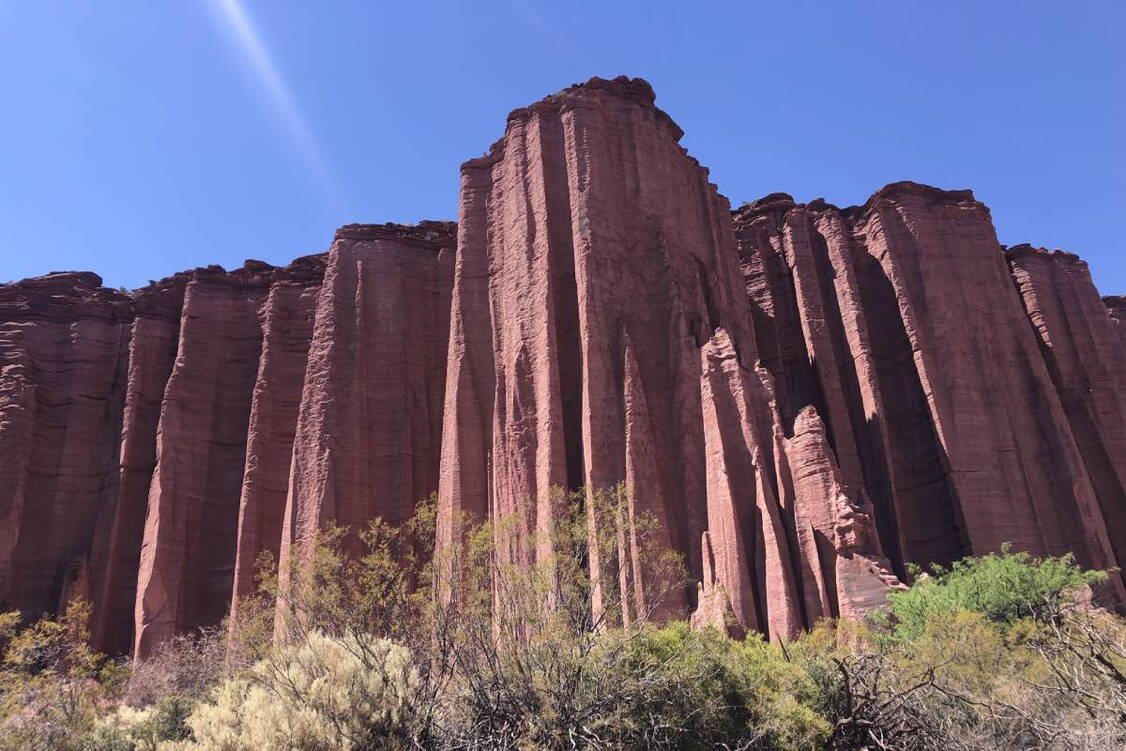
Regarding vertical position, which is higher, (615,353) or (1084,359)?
(1084,359)

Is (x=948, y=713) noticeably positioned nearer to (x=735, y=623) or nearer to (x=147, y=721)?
(x=735, y=623)

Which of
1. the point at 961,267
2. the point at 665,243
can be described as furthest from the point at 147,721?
the point at 961,267

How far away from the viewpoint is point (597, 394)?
27.2 metres

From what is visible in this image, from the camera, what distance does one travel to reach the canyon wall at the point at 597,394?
26.0 meters

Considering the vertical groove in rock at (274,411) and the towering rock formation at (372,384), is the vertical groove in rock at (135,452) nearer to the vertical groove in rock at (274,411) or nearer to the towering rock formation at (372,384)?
the vertical groove in rock at (274,411)

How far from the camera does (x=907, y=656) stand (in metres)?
18.1

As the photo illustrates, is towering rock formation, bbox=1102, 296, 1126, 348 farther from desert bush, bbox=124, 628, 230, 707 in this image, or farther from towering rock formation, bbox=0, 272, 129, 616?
towering rock formation, bbox=0, 272, 129, 616

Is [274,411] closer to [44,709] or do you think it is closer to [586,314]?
[586,314]

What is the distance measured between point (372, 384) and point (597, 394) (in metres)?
14.3

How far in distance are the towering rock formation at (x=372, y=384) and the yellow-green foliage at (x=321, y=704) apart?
16.7 meters

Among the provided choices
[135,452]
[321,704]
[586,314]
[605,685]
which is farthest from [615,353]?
[135,452]

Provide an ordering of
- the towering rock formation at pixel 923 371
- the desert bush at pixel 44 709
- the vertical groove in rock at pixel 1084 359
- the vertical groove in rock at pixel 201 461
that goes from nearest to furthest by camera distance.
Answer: the desert bush at pixel 44 709
the towering rock formation at pixel 923 371
the vertical groove in rock at pixel 201 461
the vertical groove in rock at pixel 1084 359

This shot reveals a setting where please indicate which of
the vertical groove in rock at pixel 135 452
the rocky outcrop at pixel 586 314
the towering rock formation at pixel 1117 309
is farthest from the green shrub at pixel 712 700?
the towering rock formation at pixel 1117 309

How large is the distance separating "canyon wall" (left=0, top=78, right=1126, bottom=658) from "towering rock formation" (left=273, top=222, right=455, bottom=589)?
121 mm
